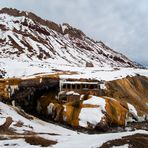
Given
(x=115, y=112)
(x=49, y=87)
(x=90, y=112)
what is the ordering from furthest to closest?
(x=49, y=87) < (x=115, y=112) < (x=90, y=112)

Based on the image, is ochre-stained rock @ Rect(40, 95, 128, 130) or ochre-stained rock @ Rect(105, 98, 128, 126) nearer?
ochre-stained rock @ Rect(40, 95, 128, 130)

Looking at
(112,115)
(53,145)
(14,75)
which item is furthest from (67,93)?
(53,145)

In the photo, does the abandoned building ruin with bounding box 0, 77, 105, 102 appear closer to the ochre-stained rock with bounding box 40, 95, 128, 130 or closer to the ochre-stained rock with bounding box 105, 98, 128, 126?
the ochre-stained rock with bounding box 40, 95, 128, 130

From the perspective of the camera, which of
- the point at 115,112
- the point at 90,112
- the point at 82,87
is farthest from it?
the point at 82,87

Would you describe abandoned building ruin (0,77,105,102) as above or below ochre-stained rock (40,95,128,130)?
above

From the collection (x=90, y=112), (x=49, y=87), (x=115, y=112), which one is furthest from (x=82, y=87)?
(x=90, y=112)

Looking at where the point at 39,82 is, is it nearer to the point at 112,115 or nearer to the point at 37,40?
the point at 112,115

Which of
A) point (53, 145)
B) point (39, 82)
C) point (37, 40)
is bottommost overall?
point (53, 145)

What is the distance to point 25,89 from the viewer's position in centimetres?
6806

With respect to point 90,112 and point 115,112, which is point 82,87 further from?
point 90,112

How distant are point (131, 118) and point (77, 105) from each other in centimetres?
1014

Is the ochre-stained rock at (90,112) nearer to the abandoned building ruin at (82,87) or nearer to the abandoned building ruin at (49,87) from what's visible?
the abandoned building ruin at (49,87)

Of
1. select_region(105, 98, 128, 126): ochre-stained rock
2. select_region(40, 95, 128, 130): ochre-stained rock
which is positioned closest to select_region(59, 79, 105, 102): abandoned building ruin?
select_region(40, 95, 128, 130): ochre-stained rock

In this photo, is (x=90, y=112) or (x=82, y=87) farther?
(x=82, y=87)
